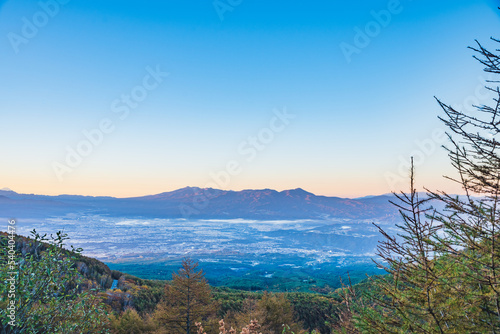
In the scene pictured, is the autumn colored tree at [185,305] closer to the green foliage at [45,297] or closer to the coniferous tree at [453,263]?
the green foliage at [45,297]

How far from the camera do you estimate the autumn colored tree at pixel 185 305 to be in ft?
48.0

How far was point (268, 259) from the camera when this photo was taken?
156125 millimetres

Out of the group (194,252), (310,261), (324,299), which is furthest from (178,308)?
(194,252)

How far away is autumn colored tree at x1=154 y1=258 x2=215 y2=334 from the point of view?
14633 millimetres

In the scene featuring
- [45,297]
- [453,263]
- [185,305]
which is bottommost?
[185,305]

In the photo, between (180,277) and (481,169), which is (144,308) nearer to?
(180,277)

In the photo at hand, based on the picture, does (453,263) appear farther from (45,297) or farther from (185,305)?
(185,305)

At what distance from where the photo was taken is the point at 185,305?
1511 centimetres

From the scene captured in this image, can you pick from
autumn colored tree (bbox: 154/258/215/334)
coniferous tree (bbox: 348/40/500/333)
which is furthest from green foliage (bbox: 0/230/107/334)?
autumn colored tree (bbox: 154/258/215/334)

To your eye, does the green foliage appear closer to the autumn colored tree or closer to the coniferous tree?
the coniferous tree

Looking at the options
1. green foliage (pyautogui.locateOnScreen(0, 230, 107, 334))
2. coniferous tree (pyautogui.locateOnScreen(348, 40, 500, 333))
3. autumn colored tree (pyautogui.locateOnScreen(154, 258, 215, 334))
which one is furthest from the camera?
autumn colored tree (pyautogui.locateOnScreen(154, 258, 215, 334))

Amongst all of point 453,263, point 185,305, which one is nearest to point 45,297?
point 453,263

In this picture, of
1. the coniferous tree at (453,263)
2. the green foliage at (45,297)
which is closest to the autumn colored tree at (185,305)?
the green foliage at (45,297)

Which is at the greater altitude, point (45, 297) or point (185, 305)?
point (45, 297)
